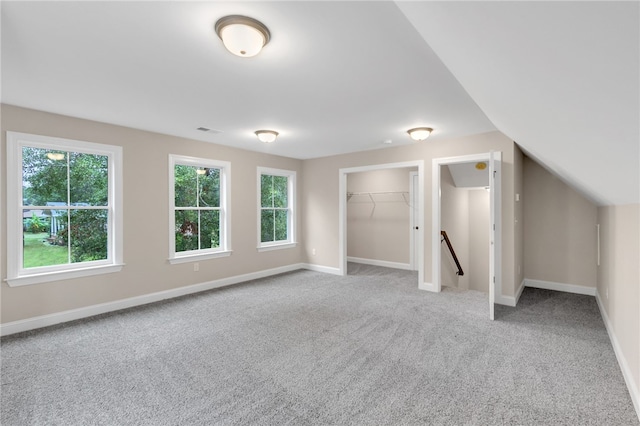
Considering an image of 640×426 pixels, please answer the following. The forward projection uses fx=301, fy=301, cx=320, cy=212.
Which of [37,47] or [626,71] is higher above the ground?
[37,47]

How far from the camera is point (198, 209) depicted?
4.95 metres

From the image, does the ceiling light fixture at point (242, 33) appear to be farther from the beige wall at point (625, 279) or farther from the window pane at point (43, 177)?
the window pane at point (43, 177)

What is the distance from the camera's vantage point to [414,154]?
5012mm

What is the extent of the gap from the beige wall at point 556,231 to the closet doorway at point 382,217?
1.99 m

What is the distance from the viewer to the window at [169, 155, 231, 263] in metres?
4.64

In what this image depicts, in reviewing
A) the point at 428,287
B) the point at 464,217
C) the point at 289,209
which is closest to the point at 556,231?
the point at 464,217

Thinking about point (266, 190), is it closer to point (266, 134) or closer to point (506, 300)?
point (266, 134)

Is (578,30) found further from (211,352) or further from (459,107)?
(211,352)

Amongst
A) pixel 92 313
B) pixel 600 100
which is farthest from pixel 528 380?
pixel 92 313

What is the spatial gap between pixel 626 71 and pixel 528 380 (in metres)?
2.36

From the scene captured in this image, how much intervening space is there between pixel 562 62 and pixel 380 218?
20.6 ft

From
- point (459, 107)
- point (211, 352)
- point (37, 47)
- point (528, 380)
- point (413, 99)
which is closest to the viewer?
point (37, 47)

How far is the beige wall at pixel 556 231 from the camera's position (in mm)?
4648

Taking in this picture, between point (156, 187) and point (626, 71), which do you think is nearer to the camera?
point (626, 71)
